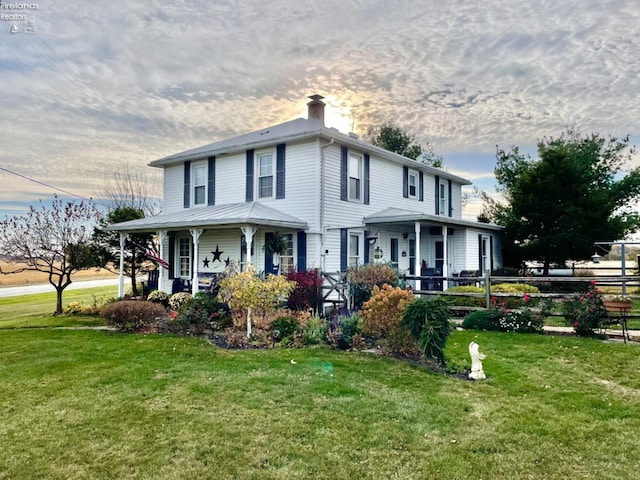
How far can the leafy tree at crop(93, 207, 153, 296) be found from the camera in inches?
746

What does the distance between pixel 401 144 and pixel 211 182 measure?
2132cm

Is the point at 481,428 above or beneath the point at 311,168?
beneath

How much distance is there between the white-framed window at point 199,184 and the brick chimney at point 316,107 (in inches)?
205

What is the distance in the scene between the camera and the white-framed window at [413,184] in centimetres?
1878

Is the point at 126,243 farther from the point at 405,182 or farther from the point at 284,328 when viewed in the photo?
the point at 405,182

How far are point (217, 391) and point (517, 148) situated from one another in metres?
28.3

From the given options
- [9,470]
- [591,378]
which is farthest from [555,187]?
[9,470]

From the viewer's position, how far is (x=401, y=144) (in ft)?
112

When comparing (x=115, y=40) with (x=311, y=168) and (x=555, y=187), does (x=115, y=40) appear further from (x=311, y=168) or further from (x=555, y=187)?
(x=555, y=187)

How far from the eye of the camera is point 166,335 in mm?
10578

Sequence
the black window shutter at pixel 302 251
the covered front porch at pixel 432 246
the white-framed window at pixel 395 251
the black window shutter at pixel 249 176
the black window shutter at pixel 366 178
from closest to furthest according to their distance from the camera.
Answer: the black window shutter at pixel 302 251 < the black window shutter at pixel 249 176 < the black window shutter at pixel 366 178 < the covered front porch at pixel 432 246 < the white-framed window at pixel 395 251

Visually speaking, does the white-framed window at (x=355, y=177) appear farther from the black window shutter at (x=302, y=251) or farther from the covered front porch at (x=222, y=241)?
the covered front porch at (x=222, y=241)

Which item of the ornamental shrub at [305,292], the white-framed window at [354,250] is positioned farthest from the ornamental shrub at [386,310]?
the white-framed window at [354,250]

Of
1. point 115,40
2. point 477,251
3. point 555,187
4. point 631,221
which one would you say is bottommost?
point 477,251
